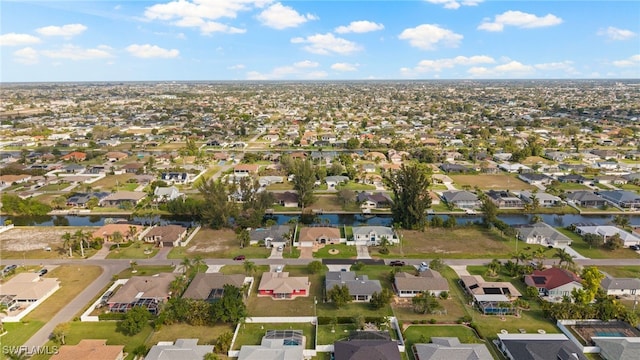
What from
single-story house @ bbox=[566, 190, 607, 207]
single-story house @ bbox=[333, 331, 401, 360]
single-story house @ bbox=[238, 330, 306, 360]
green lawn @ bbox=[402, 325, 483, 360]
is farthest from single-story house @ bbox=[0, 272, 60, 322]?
single-story house @ bbox=[566, 190, 607, 207]

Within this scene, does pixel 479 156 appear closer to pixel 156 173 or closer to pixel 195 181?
pixel 195 181

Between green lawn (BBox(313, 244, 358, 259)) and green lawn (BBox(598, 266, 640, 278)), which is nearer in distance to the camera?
green lawn (BBox(598, 266, 640, 278))

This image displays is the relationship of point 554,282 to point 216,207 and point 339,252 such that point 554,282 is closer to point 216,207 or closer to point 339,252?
point 339,252

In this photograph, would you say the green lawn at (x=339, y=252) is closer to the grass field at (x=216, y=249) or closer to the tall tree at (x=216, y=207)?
the grass field at (x=216, y=249)

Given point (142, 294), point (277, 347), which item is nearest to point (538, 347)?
point (277, 347)

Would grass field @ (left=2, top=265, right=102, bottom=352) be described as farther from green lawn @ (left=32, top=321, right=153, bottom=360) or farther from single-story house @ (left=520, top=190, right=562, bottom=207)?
single-story house @ (left=520, top=190, right=562, bottom=207)

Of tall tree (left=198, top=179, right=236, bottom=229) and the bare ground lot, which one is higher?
tall tree (left=198, top=179, right=236, bottom=229)
